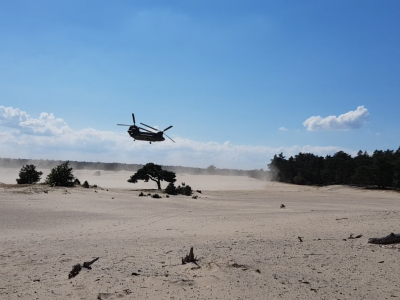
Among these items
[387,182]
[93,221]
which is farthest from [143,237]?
[387,182]

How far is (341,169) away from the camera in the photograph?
49.4 meters

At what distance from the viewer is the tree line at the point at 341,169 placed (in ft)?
137

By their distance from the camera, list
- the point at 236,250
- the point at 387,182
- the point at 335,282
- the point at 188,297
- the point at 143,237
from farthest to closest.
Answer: the point at 387,182 → the point at 143,237 → the point at 236,250 → the point at 335,282 → the point at 188,297

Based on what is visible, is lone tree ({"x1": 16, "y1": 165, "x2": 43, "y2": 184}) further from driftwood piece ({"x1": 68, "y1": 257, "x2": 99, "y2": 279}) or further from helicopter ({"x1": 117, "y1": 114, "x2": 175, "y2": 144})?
driftwood piece ({"x1": 68, "y1": 257, "x2": 99, "y2": 279})

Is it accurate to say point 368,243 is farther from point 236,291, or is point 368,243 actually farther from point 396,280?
point 236,291

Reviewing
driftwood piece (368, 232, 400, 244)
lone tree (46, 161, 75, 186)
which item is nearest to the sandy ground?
driftwood piece (368, 232, 400, 244)

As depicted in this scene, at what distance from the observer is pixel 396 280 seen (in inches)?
264

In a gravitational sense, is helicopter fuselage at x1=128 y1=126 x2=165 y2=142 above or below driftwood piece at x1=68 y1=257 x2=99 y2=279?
above

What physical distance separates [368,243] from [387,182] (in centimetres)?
3860

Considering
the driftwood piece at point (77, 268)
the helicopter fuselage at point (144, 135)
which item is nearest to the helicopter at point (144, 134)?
the helicopter fuselage at point (144, 135)

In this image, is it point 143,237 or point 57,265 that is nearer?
point 57,265

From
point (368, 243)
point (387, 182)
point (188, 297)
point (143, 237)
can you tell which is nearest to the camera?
point (188, 297)

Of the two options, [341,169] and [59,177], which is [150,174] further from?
[341,169]

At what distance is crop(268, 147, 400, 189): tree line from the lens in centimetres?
4181
